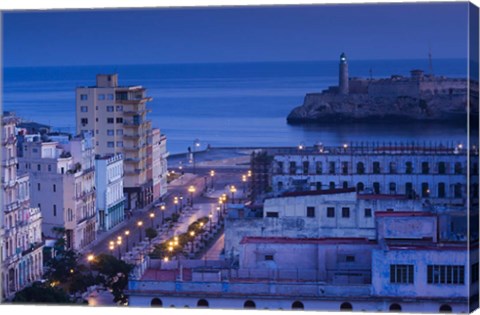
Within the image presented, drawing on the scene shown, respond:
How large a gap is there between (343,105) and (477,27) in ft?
45.8

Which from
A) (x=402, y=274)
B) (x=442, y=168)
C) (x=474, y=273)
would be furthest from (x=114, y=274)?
(x=442, y=168)

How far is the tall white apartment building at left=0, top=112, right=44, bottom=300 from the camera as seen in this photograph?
1531 cm

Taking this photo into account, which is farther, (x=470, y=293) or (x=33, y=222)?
(x=33, y=222)

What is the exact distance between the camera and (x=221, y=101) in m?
26.8

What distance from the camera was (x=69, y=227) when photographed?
1833 cm

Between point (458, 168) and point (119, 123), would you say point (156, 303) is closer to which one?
point (458, 168)

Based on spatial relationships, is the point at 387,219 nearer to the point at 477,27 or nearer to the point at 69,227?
the point at 477,27

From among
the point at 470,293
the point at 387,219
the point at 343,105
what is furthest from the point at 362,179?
the point at 343,105

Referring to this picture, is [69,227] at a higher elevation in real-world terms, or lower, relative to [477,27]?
lower

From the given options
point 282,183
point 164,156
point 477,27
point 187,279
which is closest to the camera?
point 477,27

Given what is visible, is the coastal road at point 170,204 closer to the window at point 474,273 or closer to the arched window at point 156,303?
the arched window at point 156,303

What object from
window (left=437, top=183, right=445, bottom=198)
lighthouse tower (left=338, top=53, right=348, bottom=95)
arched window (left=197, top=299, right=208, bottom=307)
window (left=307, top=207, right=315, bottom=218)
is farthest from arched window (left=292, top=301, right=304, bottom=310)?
lighthouse tower (left=338, top=53, right=348, bottom=95)

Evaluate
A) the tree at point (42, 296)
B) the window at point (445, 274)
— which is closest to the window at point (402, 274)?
the window at point (445, 274)

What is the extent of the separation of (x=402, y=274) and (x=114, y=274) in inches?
131
